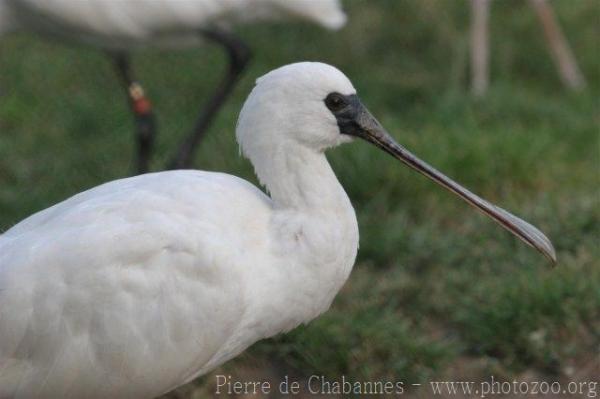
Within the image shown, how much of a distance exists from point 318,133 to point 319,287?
48 centimetres

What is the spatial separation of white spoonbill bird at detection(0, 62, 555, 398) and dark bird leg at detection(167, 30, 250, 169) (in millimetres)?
2441

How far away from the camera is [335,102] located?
4.02m

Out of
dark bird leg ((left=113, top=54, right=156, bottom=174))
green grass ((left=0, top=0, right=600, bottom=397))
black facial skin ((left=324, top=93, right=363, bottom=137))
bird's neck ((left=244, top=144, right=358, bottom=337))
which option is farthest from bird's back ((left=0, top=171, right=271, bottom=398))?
dark bird leg ((left=113, top=54, right=156, bottom=174))

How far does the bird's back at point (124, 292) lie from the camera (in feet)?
12.6

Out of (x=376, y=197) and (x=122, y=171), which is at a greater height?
(x=376, y=197)

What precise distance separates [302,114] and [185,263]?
1.94ft

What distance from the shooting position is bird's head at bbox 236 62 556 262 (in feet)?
12.9

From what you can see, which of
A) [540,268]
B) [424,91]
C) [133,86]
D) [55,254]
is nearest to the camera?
[55,254]

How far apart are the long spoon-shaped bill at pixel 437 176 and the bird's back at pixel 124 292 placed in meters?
0.47

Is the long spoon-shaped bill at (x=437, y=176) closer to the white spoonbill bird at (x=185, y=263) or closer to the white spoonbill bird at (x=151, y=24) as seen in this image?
the white spoonbill bird at (x=185, y=263)

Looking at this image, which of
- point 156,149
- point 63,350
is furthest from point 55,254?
point 156,149

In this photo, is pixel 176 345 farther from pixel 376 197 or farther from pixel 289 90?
pixel 376 197

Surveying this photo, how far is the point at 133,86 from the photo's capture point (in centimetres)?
682

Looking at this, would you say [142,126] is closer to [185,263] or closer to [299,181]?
[299,181]
